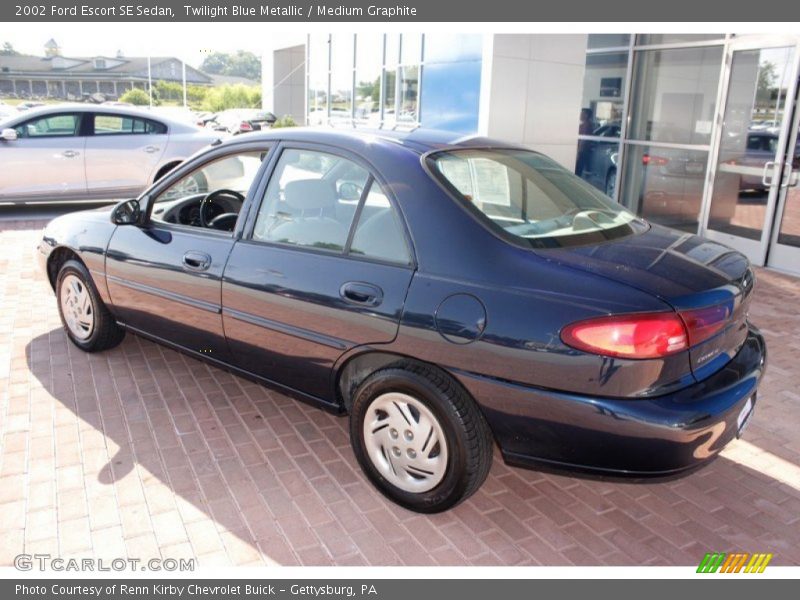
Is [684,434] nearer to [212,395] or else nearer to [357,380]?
[357,380]

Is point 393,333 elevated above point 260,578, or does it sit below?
above

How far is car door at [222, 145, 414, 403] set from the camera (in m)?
3.01

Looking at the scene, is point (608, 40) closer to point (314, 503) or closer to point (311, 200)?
point (311, 200)

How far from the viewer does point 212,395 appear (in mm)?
4262

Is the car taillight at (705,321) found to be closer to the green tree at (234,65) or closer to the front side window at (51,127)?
the front side window at (51,127)

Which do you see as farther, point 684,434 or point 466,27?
point 466,27

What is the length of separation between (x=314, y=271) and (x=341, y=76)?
552 inches

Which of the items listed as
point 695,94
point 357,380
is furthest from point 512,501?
point 695,94

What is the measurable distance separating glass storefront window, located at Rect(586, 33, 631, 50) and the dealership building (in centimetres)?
2

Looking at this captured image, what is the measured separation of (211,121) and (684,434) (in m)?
29.9

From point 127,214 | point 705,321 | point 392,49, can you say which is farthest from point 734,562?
point 392,49

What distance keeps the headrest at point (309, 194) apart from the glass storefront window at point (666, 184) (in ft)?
22.6

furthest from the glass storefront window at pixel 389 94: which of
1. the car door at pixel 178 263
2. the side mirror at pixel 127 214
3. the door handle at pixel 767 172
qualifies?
the side mirror at pixel 127 214

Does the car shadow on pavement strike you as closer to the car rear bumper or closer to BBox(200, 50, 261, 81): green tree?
the car rear bumper
